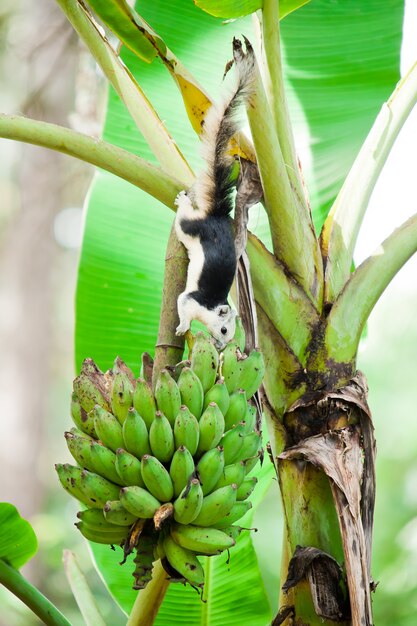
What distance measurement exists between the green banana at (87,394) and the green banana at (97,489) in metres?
0.10

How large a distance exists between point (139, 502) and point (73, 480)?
12 cm

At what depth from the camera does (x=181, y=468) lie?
907 millimetres

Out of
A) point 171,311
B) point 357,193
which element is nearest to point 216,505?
point 171,311

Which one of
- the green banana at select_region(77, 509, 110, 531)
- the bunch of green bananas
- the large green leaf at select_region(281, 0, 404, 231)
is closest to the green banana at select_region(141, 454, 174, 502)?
the bunch of green bananas

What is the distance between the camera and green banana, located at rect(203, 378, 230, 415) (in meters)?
0.96

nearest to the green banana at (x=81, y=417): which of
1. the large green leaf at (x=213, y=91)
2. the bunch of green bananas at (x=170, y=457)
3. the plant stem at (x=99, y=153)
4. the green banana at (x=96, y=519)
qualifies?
the bunch of green bananas at (x=170, y=457)

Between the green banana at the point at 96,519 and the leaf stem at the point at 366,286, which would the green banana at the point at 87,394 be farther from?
the leaf stem at the point at 366,286

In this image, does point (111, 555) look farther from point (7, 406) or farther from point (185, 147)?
point (7, 406)

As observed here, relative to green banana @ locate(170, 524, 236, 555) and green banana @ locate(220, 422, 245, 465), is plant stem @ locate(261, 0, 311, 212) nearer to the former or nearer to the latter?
green banana @ locate(220, 422, 245, 465)

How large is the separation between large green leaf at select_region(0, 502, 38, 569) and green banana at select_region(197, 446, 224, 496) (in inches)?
19.0

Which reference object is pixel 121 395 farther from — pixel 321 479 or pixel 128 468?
pixel 321 479

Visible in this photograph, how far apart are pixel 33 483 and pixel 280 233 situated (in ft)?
12.3

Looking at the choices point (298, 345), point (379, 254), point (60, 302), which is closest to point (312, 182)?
point (379, 254)

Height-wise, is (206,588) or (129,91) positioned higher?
(129,91)
